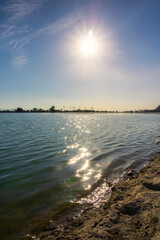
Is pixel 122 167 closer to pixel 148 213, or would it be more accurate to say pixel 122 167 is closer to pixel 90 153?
pixel 90 153

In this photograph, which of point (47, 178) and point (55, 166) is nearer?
point (47, 178)

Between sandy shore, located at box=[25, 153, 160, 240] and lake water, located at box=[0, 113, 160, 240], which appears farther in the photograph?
lake water, located at box=[0, 113, 160, 240]

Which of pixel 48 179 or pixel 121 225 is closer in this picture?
pixel 121 225

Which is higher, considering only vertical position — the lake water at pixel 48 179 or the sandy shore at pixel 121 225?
the sandy shore at pixel 121 225

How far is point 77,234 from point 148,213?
2.19 meters

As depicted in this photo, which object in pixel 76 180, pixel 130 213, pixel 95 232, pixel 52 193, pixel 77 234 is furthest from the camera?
pixel 76 180

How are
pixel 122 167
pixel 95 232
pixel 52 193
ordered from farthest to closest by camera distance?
pixel 122 167 → pixel 52 193 → pixel 95 232

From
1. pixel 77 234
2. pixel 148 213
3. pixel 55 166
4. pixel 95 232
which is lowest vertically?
pixel 55 166

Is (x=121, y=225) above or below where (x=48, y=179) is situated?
above

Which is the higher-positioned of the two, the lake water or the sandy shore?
the sandy shore

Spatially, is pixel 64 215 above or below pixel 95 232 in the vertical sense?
below

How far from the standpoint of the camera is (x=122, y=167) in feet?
37.1

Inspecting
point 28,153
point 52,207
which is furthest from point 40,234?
point 28,153

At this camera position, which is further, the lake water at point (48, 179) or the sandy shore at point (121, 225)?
the lake water at point (48, 179)
